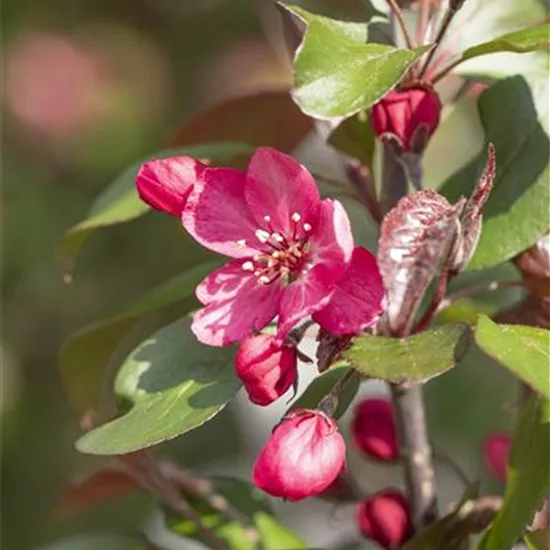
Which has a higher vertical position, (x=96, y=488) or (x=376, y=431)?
(x=376, y=431)

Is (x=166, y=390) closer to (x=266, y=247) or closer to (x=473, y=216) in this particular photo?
(x=266, y=247)

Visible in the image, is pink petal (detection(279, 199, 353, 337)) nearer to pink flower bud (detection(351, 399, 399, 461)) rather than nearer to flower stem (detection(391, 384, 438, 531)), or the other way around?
flower stem (detection(391, 384, 438, 531))

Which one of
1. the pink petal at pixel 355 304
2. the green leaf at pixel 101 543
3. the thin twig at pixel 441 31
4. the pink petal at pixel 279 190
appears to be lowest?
the green leaf at pixel 101 543

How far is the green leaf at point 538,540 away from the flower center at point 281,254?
0.26 m

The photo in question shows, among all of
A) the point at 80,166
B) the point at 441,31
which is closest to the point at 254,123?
the point at 441,31

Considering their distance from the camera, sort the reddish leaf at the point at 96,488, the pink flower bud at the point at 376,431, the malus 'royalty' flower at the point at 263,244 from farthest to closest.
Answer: the reddish leaf at the point at 96,488 → the pink flower bud at the point at 376,431 → the malus 'royalty' flower at the point at 263,244

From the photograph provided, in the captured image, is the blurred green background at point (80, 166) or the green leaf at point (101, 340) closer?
the green leaf at point (101, 340)

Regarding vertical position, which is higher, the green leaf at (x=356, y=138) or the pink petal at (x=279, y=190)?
the pink petal at (x=279, y=190)

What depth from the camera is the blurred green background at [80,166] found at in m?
2.83

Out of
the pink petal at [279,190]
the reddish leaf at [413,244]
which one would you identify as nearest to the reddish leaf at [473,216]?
the reddish leaf at [413,244]

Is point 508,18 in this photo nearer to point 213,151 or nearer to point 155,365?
point 213,151

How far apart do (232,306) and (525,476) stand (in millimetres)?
253

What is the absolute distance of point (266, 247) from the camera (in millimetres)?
1172

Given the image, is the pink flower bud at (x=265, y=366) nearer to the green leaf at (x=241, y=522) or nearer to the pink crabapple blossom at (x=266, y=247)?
the pink crabapple blossom at (x=266, y=247)
